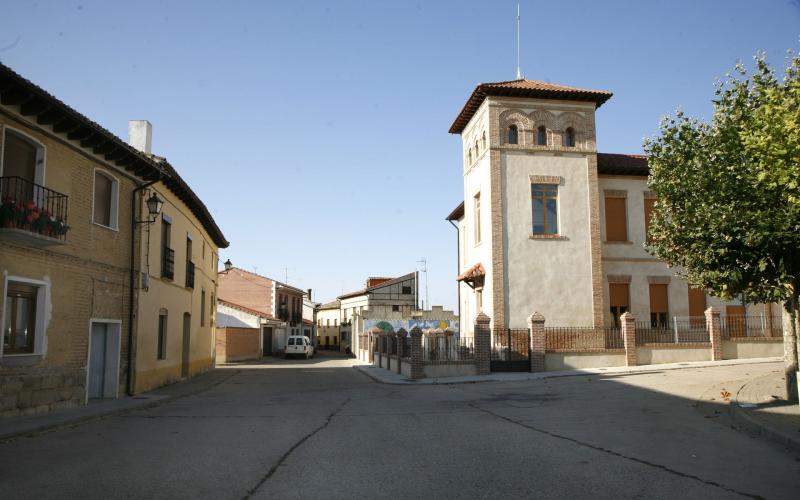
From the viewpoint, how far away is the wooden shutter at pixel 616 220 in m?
27.0

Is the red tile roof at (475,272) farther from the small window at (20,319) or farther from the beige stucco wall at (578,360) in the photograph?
the small window at (20,319)

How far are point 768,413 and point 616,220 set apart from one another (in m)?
17.0

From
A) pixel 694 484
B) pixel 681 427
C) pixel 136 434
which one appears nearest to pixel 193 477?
pixel 136 434

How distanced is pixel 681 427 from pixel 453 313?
154ft

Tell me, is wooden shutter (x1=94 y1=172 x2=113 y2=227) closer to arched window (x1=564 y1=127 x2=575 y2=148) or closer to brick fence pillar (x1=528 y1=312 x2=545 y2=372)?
brick fence pillar (x1=528 y1=312 x2=545 y2=372)

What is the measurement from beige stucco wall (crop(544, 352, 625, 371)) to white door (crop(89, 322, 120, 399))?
14.5 metres

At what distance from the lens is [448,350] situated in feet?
75.2

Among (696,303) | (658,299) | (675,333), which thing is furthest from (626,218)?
(675,333)

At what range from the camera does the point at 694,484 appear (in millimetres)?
6426

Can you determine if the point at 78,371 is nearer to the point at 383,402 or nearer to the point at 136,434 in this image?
the point at 136,434

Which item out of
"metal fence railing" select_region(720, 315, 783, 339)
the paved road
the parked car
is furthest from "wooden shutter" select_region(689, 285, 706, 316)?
the parked car

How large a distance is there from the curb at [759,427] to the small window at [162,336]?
15582mm

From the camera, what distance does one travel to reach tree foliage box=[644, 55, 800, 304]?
9.13m

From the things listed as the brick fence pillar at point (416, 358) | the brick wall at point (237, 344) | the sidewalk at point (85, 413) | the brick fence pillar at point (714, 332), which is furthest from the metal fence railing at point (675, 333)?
the brick wall at point (237, 344)
